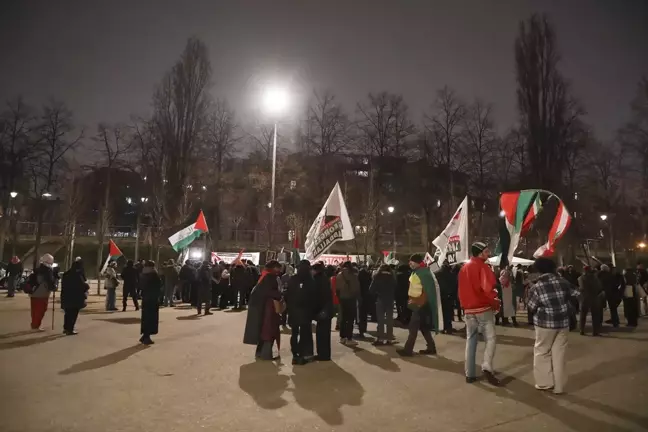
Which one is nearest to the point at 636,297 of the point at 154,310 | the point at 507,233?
the point at 507,233

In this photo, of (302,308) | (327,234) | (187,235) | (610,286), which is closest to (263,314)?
(302,308)

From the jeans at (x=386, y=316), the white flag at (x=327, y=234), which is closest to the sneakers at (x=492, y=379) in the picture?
the jeans at (x=386, y=316)

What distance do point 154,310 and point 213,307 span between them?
9361 mm

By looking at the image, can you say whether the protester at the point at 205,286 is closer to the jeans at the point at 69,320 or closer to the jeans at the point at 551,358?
the jeans at the point at 69,320

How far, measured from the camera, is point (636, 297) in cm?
1522

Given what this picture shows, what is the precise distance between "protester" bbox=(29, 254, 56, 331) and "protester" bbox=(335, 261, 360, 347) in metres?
7.00

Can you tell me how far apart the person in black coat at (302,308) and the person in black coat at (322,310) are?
0.32 ft

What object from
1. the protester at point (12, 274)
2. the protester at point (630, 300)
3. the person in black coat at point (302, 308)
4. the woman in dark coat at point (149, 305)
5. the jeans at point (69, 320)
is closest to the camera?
the person in black coat at point (302, 308)

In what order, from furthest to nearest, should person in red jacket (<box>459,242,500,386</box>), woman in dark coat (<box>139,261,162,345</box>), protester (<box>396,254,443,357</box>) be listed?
1. woman in dark coat (<box>139,261,162,345</box>)
2. protester (<box>396,254,443,357</box>)
3. person in red jacket (<box>459,242,500,386</box>)

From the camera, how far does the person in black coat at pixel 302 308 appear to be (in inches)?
346

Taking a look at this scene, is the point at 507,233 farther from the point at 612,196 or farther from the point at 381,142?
the point at 612,196

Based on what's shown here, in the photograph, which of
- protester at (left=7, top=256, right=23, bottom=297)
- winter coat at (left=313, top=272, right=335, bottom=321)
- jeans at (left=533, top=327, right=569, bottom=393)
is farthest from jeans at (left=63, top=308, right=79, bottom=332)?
Result: protester at (left=7, top=256, right=23, bottom=297)

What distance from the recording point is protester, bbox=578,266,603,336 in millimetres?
12609

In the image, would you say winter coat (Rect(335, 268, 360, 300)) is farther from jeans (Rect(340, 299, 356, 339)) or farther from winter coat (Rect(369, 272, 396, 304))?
winter coat (Rect(369, 272, 396, 304))
